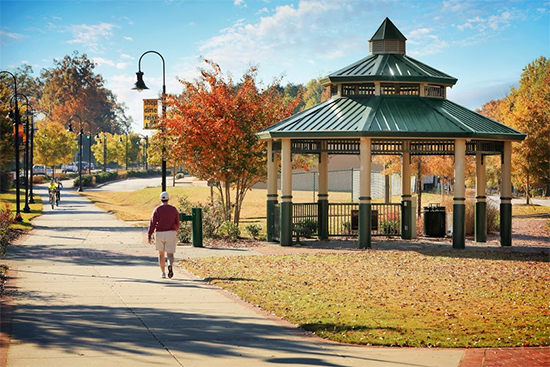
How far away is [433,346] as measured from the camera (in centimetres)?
1050

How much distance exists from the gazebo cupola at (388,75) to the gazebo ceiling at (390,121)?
402 millimetres

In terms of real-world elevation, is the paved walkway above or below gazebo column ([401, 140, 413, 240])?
below

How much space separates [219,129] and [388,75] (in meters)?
6.58

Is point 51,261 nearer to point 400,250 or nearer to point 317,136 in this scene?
point 317,136

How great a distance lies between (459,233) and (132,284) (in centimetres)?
1134

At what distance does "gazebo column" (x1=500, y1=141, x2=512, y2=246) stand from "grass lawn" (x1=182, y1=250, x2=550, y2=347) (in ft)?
7.87

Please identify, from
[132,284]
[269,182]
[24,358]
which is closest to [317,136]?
[269,182]

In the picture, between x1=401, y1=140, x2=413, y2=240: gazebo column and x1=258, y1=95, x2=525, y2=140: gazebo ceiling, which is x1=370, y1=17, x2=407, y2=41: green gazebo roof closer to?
x1=258, y1=95, x2=525, y2=140: gazebo ceiling

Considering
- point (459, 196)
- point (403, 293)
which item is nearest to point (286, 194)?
point (459, 196)

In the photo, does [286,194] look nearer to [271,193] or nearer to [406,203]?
[271,193]

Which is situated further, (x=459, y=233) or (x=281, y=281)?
(x=459, y=233)

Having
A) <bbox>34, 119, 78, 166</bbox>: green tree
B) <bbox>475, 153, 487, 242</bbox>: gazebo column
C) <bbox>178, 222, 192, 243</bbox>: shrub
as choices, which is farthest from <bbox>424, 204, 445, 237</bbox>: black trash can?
<bbox>34, 119, 78, 166</bbox>: green tree

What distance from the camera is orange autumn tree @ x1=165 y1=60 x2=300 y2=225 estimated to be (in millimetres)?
28000

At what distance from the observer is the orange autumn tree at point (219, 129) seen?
2800 centimetres
